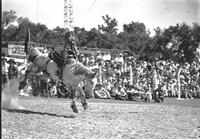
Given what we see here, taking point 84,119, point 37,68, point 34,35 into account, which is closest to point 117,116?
point 84,119

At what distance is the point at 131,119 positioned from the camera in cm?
796

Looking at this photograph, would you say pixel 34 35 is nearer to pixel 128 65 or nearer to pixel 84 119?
pixel 128 65

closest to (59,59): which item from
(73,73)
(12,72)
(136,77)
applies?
(73,73)

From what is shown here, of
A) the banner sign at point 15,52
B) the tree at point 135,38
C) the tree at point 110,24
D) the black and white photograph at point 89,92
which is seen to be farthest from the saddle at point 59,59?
the tree at point 135,38

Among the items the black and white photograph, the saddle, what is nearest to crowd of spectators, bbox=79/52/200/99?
the black and white photograph

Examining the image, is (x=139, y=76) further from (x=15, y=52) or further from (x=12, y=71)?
(x=12, y=71)

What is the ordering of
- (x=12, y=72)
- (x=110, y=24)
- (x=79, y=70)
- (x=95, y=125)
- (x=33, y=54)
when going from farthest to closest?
(x=110, y=24) < (x=12, y=72) < (x=33, y=54) < (x=79, y=70) < (x=95, y=125)

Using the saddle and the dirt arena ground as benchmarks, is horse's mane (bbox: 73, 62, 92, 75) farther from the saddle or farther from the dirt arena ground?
the dirt arena ground

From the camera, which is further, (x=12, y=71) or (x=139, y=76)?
(x=139, y=76)

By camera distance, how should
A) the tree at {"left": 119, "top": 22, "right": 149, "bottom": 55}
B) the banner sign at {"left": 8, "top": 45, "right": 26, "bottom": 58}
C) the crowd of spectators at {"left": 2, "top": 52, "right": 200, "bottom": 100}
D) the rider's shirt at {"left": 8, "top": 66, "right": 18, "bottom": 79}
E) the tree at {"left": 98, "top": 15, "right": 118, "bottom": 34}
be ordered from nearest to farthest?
the rider's shirt at {"left": 8, "top": 66, "right": 18, "bottom": 79} < the banner sign at {"left": 8, "top": 45, "right": 26, "bottom": 58} < the crowd of spectators at {"left": 2, "top": 52, "right": 200, "bottom": 100} < the tree at {"left": 98, "top": 15, "right": 118, "bottom": 34} < the tree at {"left": 119, "top": 22, "right": 149, "bottom": 55}

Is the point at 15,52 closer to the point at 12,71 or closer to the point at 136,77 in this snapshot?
the point at 12,71

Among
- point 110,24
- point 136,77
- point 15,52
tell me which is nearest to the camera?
point 15,52

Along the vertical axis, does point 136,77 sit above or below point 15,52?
below

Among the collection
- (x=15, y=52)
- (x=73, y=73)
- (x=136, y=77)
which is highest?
(x=15, y=52)
